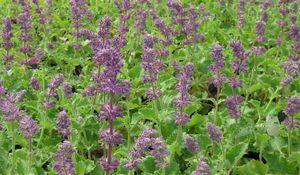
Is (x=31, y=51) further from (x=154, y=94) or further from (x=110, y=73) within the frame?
(x=110, y=73)

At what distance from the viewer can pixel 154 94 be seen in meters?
4.39

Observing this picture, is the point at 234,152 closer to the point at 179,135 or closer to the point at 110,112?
the point at 179,135

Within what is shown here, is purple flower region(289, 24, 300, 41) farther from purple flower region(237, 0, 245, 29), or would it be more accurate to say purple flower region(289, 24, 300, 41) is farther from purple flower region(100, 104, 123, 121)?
purple flower region(100, 104, 123, 121)

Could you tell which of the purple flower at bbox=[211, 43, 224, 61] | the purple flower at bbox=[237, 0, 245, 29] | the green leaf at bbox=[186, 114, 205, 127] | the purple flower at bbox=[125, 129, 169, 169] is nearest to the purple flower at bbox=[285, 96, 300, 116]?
the purple flower at bbox=[211, 43, 224, 61]

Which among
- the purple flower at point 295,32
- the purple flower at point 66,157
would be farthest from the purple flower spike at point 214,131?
the purple flower at point 295,32

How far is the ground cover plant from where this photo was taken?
3680mm

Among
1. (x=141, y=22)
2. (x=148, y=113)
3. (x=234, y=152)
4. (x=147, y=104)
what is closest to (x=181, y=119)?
(x=234, y=152)

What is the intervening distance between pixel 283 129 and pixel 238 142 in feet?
1.66

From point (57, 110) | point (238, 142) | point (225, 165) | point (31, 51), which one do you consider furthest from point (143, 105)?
point (31, 51)

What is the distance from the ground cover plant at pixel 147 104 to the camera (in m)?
3.68

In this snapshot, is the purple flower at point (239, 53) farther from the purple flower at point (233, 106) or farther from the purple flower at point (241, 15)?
the purple flower at point (241, 15)

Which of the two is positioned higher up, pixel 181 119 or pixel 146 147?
pixel 146 147

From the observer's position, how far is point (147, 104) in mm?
5277

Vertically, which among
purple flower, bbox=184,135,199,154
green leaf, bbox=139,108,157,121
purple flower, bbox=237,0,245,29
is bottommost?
green leaf, bbox=139,108,157,121
